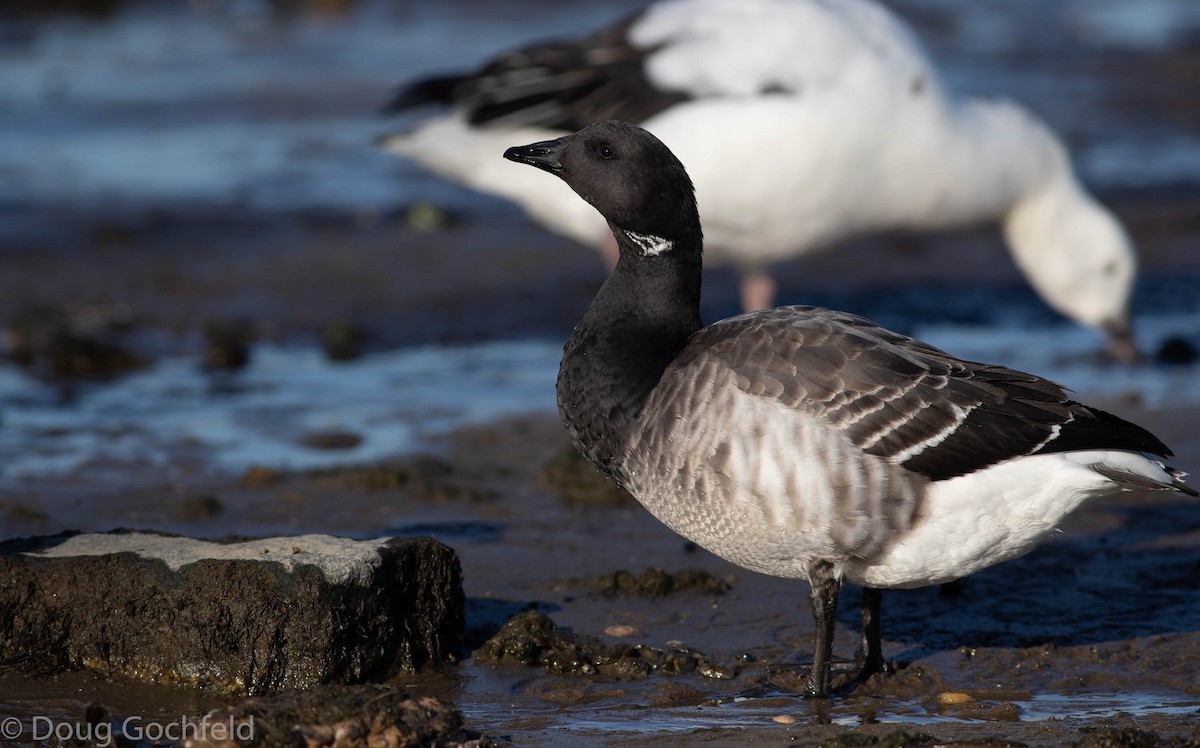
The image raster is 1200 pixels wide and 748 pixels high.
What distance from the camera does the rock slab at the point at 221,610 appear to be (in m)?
5.05

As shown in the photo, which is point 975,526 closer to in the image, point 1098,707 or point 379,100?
point 1098,707

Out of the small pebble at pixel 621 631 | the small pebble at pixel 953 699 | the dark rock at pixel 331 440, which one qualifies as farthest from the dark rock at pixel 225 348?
the small pebble at pixel 953 699

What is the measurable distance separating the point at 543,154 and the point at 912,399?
172 centimetres

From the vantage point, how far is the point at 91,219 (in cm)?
1272

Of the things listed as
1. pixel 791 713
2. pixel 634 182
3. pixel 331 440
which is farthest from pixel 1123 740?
pixel 331 440

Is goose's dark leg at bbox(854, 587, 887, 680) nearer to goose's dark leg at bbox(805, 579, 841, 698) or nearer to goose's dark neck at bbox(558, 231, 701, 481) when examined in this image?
goose's dark leg at bbox(805, 579, 841, 698)

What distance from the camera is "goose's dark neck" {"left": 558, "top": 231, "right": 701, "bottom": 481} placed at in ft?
17.5

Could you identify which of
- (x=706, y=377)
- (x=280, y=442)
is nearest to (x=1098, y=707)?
(x=706, y=377)

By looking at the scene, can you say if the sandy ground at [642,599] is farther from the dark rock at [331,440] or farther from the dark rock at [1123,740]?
the dark rock at [331,440]

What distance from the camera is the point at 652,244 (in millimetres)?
5609

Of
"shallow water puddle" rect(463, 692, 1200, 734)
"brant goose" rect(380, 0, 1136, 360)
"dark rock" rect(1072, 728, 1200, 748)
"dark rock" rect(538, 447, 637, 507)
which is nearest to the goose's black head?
"shallow water puddle" rect(463, 692, 1200, 734)

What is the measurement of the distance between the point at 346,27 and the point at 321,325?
1213 centimetres

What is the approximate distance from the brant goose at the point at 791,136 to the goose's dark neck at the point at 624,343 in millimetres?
3288

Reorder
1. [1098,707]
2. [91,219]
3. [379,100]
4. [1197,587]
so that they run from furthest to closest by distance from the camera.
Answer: [379,100] → [91,219] → [1197,587] → [1098,707]
